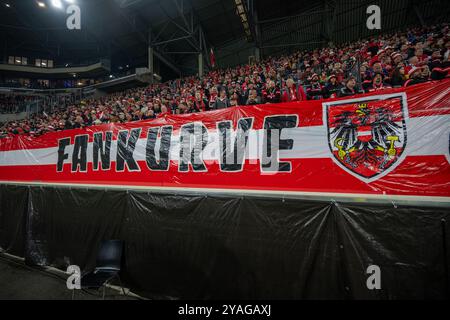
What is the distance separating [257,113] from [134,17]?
21.7 m

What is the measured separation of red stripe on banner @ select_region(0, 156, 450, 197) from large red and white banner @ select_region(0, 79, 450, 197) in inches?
0.4

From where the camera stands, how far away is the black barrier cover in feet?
7.30

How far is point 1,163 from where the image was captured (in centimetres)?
672

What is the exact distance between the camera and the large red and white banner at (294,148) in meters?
2.57

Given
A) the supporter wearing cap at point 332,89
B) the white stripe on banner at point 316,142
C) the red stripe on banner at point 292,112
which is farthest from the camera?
the supporter wearing cap at point 332,89

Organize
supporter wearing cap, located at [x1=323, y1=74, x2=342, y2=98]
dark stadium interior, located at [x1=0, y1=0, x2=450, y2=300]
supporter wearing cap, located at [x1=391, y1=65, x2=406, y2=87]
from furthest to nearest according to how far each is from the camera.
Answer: supporter wearing cap, located at [x1=323, y1=74, x2=342, y2=98] → supporter wearing cap, located at [x1=391, y1=65, x2=406, y2=87] → dark stadium interior, located at [x1=0, y1=0, x2=450, y2=300]

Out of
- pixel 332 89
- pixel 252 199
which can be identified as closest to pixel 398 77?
pixel 332 89

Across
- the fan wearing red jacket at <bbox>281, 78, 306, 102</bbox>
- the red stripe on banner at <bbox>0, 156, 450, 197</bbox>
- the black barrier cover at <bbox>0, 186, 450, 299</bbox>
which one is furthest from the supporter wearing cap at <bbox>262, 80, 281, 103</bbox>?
the black barrier cover at <bbox>0, 186, 450, 299</bbox>

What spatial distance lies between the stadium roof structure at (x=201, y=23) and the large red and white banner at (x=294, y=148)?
436 inches

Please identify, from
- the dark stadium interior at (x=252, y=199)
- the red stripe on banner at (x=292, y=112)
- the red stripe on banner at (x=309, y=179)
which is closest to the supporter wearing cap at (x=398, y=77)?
the dark stadium interior at (x=252, y=199)

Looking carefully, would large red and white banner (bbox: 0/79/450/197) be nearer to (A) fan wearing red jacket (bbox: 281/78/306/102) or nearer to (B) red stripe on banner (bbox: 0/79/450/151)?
(B) red stripe on banner (bbox: 0/79/450/151)

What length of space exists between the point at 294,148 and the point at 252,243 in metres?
1.52

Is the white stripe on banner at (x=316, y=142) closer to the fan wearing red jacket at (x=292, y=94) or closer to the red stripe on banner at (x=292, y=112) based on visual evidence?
the red stripe on banner at (x=292, y=112)

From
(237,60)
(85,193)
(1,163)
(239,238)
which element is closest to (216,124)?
(239,238)
